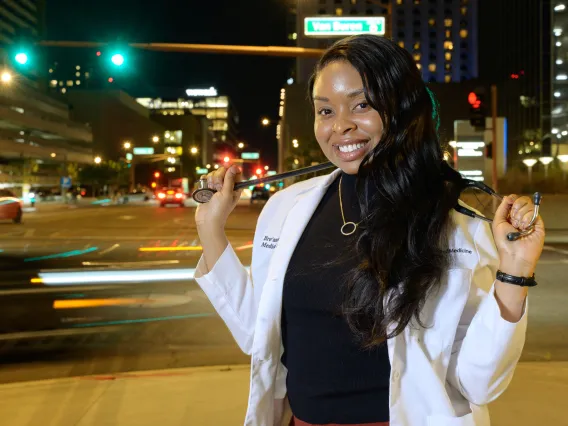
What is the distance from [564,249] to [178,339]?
1427 centimetres

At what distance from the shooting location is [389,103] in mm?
1926

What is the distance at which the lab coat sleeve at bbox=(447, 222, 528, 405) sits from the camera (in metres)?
1.68

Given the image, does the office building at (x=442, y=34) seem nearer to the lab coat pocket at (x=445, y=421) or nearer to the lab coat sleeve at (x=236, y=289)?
the lab coat sleeve at (x=236, y=289)

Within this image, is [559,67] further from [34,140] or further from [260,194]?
[34,140]

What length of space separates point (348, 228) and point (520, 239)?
55 centimetres

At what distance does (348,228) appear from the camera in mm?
2037

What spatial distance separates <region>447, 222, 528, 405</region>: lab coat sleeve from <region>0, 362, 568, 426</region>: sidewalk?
10.6ft

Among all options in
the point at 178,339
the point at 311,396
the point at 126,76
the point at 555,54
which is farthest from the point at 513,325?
the point at 555,54

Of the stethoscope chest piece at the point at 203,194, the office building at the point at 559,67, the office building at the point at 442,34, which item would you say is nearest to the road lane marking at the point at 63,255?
the stethoscope chest piece at the point at 203,194

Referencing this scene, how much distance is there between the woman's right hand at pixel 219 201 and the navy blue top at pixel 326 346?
1.10ft

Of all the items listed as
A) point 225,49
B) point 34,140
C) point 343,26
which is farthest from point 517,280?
point 34,140

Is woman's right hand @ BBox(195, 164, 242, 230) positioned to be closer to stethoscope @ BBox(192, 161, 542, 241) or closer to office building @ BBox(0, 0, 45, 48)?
stethoscope @ BBox(192, 161, 542, 241)

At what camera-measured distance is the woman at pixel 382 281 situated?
175cm

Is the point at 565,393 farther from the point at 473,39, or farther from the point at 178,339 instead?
the point at 473,39
